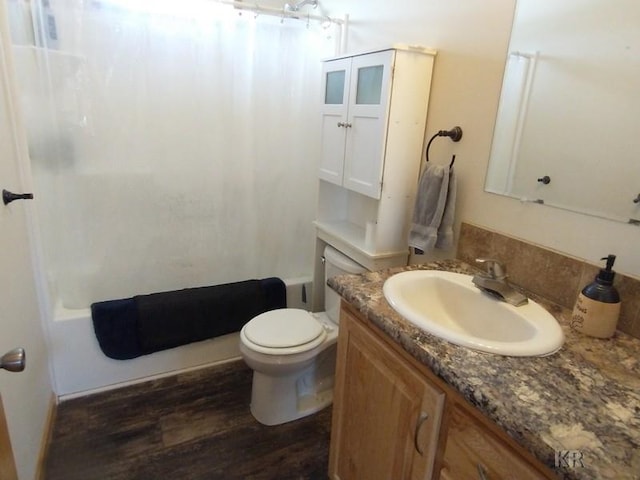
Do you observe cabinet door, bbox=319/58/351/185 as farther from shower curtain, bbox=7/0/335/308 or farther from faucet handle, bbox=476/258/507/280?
faucet handle, bbox=476/258/507/280

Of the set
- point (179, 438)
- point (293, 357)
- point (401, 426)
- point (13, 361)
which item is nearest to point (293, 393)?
point (293, 357)

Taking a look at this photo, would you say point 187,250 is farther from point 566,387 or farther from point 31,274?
point 566,387

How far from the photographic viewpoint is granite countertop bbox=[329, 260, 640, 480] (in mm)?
651

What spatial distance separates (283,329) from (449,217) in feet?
2.82

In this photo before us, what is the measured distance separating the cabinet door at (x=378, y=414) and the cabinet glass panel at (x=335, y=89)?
1.06m

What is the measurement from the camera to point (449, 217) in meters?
1.48

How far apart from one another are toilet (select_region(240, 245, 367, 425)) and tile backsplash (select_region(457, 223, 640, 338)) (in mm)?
546

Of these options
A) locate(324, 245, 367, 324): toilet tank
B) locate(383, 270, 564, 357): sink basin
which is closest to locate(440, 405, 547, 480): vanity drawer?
locate(383, 270, 564, 357): sink basin

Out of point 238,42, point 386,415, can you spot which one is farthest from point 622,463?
point 238,42

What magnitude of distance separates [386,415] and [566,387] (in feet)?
1.58

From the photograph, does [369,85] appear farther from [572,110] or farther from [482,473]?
[482,473]

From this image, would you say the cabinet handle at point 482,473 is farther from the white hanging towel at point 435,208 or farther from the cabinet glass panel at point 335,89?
the cabinet glass panel at point 335,89

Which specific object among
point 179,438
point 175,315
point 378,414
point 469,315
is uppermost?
point 469,315

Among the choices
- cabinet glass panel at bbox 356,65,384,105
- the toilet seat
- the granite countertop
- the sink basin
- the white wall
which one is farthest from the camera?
the toilet seat
